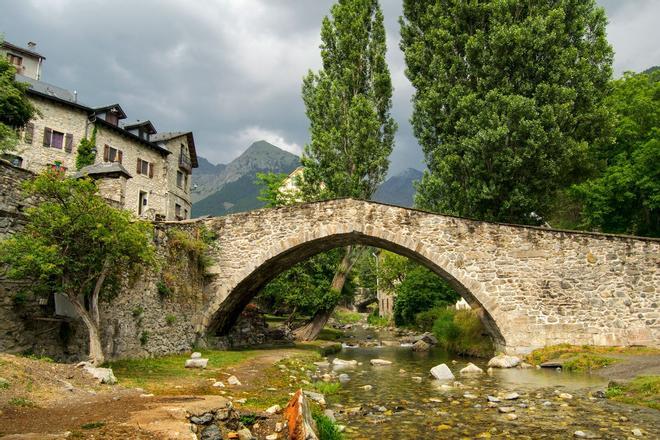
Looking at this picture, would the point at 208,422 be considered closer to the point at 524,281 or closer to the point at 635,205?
the point at 524,281

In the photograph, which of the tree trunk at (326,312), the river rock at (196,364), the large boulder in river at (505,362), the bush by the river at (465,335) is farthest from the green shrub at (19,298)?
the tree trunk at (326,312)

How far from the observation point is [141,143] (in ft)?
104

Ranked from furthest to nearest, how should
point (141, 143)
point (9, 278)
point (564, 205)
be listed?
point (141, 143)
point (564, 205)
point (9, 278)

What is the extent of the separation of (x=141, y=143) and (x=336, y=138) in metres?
18.4

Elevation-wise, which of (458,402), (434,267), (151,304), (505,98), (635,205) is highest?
(505,98)

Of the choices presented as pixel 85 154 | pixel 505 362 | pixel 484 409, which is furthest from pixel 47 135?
pixel 484 409

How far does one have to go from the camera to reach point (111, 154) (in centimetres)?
2903

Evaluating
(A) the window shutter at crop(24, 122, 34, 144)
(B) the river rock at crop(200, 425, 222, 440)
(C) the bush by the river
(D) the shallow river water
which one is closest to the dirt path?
(B) the river rock at crop(200, 425, 222, 440)

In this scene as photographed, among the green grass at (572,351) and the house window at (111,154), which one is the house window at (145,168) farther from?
the green grass at (572,351)

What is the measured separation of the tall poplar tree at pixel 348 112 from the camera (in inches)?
722

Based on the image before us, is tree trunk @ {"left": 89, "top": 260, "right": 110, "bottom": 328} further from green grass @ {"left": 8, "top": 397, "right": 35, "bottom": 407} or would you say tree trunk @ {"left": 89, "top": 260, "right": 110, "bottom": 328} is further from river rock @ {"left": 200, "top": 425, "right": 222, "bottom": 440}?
river rock @ {"left": 200, "top": 425, "right": 222, "bottom": 440}

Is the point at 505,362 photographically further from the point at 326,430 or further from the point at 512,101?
the point at 326,430

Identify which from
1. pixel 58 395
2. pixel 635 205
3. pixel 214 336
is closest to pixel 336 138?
pixel 214 336

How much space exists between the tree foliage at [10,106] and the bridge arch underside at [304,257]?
329 inches
